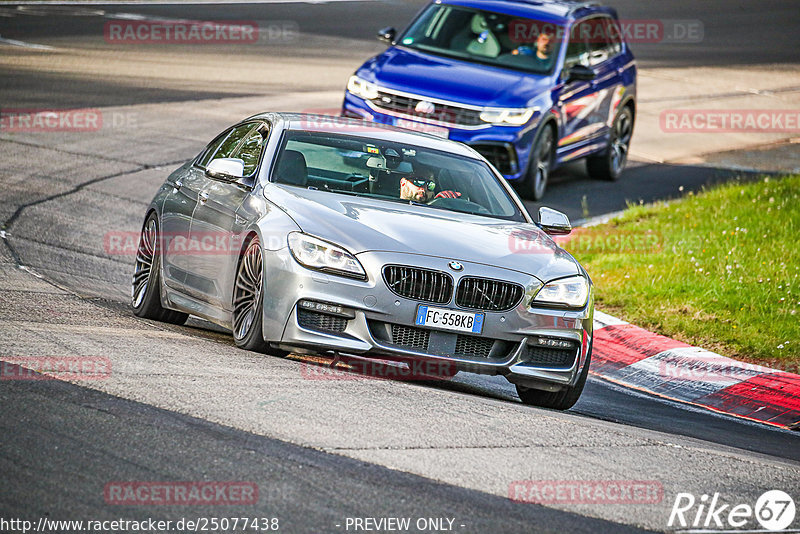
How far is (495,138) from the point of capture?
15.1 metres

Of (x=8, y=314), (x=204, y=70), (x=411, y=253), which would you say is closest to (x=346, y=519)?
(x=411, y=253)

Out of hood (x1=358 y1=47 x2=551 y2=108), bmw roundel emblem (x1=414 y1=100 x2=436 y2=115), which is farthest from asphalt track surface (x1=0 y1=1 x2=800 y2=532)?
bmw roundel emblem (x1=414 y1=100 x2=436 y2=115)

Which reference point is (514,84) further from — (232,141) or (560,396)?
(560,396)

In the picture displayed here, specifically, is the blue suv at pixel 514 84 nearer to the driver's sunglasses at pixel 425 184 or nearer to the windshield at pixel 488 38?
the windshield at pixel 488 38

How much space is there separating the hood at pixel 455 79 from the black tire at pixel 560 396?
23.4 feet

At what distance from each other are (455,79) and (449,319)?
8.25m

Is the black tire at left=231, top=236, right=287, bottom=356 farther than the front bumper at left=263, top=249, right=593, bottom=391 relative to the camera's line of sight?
Yes

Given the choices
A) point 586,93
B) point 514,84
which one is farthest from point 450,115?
point 586,93

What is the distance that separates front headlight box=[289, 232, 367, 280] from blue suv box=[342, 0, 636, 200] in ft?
24.6

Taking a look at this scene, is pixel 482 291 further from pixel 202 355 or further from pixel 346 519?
pixel 346 519

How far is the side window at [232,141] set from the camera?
9.80 meters

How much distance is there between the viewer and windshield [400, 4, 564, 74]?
16.4 meters

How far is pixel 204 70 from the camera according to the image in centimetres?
2403

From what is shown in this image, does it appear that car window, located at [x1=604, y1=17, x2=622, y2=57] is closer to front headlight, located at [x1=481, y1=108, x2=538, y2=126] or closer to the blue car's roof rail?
the blue car's roof rail
